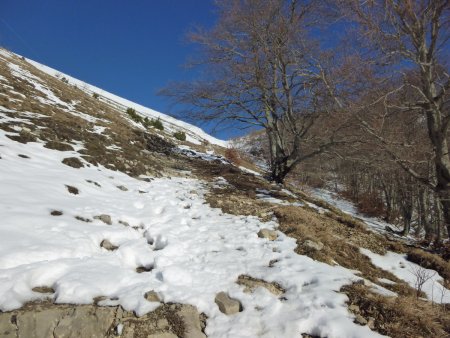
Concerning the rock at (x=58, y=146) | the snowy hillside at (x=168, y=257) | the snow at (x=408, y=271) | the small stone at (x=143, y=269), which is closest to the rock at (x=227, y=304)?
the snowy hillside at (x=168, y=257)

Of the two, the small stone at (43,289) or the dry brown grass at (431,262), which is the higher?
the dry brown grass at (431,262)

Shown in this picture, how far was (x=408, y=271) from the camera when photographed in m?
5.09

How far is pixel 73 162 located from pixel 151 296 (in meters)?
5.26

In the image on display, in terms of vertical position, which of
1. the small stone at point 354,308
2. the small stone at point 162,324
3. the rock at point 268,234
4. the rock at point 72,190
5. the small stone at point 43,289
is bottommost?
the small stone at point 162,324

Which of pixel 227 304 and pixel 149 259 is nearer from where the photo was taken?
pixel 227 304

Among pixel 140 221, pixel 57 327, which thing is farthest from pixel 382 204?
pixel 57 327

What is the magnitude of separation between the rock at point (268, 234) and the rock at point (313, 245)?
551mm

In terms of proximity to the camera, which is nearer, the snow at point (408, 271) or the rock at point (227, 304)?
the rock at point (227, 304)

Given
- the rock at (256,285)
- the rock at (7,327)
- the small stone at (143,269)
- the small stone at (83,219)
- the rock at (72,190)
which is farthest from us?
the rock at (72,190)

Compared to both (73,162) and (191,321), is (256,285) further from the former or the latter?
(73,162)

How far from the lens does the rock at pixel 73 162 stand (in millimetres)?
7324

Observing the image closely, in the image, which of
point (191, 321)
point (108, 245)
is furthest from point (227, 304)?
point (108, 245)

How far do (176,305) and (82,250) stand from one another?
153 cm

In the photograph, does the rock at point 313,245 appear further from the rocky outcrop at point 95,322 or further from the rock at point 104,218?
the rock at point 104,218
